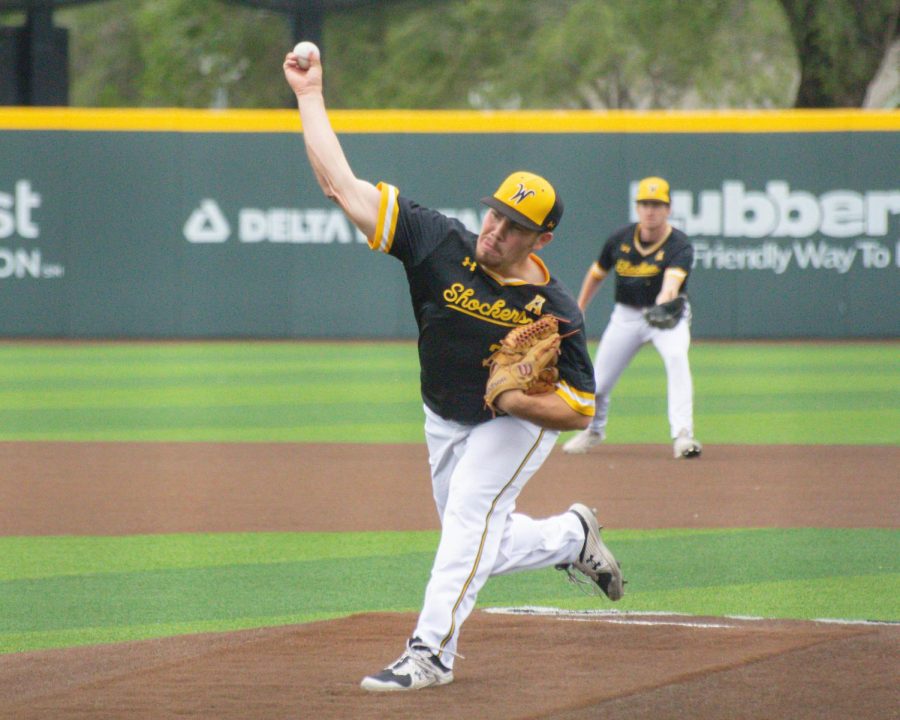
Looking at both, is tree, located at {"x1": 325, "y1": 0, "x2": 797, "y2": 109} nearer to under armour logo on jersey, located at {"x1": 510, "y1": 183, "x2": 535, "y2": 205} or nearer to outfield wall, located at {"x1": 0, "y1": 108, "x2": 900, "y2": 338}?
outfield wall, located at {"x1": 0, "y1": 108, "x2": 900, "y2": 338}

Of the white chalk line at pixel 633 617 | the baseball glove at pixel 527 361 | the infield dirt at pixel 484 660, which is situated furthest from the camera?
the white chalk line at pixel 633 617

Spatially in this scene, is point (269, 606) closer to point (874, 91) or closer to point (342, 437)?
point (342, 437)

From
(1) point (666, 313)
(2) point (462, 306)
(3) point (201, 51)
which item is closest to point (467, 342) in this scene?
(2) point (462, 306)

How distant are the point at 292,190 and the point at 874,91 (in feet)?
83.6

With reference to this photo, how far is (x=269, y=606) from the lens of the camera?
20.8 feet

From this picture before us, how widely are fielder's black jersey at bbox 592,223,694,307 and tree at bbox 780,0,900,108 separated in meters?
13.2

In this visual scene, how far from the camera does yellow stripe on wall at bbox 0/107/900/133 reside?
69.9 ft

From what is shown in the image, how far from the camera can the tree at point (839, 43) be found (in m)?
23.5

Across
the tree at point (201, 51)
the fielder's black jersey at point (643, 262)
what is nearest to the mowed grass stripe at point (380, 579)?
the fielder's black jersey at point (643, 262)

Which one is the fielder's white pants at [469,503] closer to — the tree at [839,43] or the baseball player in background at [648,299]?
the baseball player in background at [648,299]

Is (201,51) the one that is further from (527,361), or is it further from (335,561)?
(527,361)

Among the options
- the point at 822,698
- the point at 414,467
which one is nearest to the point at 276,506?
the point at 414,467

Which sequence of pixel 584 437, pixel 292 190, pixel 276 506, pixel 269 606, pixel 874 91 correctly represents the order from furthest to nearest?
pixel 874 91
pixel 292 190
pixel 584 437
pixel 276 506
pixel 269 606

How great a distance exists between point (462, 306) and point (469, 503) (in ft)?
2.07
